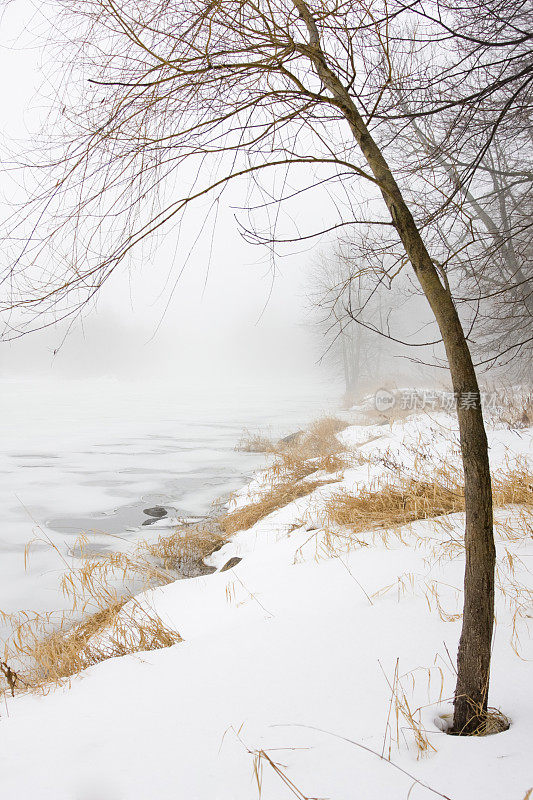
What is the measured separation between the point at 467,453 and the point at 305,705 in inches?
46.5

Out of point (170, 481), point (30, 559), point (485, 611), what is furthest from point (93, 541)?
point (485, 611)

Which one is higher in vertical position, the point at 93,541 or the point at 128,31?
the point at 128,31

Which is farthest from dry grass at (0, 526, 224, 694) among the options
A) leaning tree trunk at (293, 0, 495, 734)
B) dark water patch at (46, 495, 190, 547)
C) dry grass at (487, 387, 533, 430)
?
dry grass at (487, 387, 533, 430)

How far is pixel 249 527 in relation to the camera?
20.6 ft

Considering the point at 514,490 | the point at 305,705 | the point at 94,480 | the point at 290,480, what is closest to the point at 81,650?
the point at 305,705

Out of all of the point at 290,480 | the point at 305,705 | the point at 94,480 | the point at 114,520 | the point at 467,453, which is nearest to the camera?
the point at 467,453

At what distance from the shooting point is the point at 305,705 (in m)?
1.85

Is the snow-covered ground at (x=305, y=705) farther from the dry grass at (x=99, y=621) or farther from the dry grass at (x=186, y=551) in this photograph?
the dry grass at (x=186, y=551)

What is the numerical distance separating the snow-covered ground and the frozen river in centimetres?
A: 310

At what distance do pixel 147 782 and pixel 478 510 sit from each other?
1.34 meters

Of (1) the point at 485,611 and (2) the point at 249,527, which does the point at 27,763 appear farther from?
(2) the point at 249,527

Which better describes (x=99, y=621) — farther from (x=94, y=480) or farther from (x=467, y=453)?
(x=94, y=480)

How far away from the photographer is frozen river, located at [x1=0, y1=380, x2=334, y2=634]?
6.14m

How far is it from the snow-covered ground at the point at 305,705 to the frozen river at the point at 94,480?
10.2 feet
